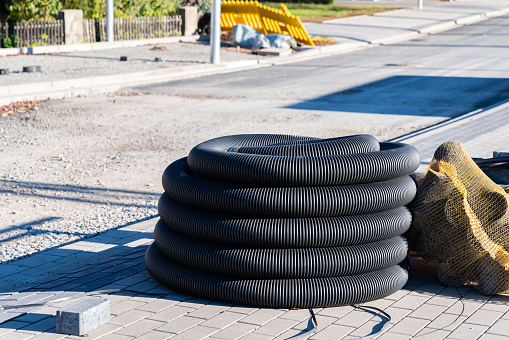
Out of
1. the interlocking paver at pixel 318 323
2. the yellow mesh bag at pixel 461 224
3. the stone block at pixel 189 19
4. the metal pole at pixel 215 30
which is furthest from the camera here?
the stone block at pixel 189 19

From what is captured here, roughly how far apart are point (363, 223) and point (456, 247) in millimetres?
887

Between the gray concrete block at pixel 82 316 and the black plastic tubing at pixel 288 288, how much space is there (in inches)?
30.7

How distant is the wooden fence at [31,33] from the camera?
2283 centimetres

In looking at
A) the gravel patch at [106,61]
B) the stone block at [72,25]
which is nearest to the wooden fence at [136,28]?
the stone block at [72,25]

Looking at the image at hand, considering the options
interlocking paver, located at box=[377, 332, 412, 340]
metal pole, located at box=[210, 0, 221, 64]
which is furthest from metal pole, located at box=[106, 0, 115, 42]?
interlocking paver, located at box=[377, 332, 412, 340]

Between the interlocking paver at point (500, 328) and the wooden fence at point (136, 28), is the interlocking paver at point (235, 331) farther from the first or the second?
the wooden fence at point (136, 28)

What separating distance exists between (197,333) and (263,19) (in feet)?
76.8

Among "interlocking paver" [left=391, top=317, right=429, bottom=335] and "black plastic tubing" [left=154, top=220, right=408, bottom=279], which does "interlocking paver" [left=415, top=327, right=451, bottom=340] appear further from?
"black plastic tubing" [left=154, top=220, right=408, bottom=279]

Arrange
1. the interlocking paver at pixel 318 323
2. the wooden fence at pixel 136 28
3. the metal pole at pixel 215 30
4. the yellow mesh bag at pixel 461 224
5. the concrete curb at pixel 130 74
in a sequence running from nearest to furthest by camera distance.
→ the interlocking paver at pixel 318 323 → the yellow mesh bag at pixel 461 224 → the concrete curb at pixel 130 74 → the metal pole at pixel 215 30 → the wooden fence at pixel 136 28

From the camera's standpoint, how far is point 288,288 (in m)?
5.00

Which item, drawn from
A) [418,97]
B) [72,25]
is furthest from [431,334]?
[72,25]

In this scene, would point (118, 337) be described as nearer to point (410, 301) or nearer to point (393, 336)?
point (393, 336)

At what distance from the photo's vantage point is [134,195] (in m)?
8.46

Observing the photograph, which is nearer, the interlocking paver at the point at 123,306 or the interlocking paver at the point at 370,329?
the interlocking paver at the point at 370,329
